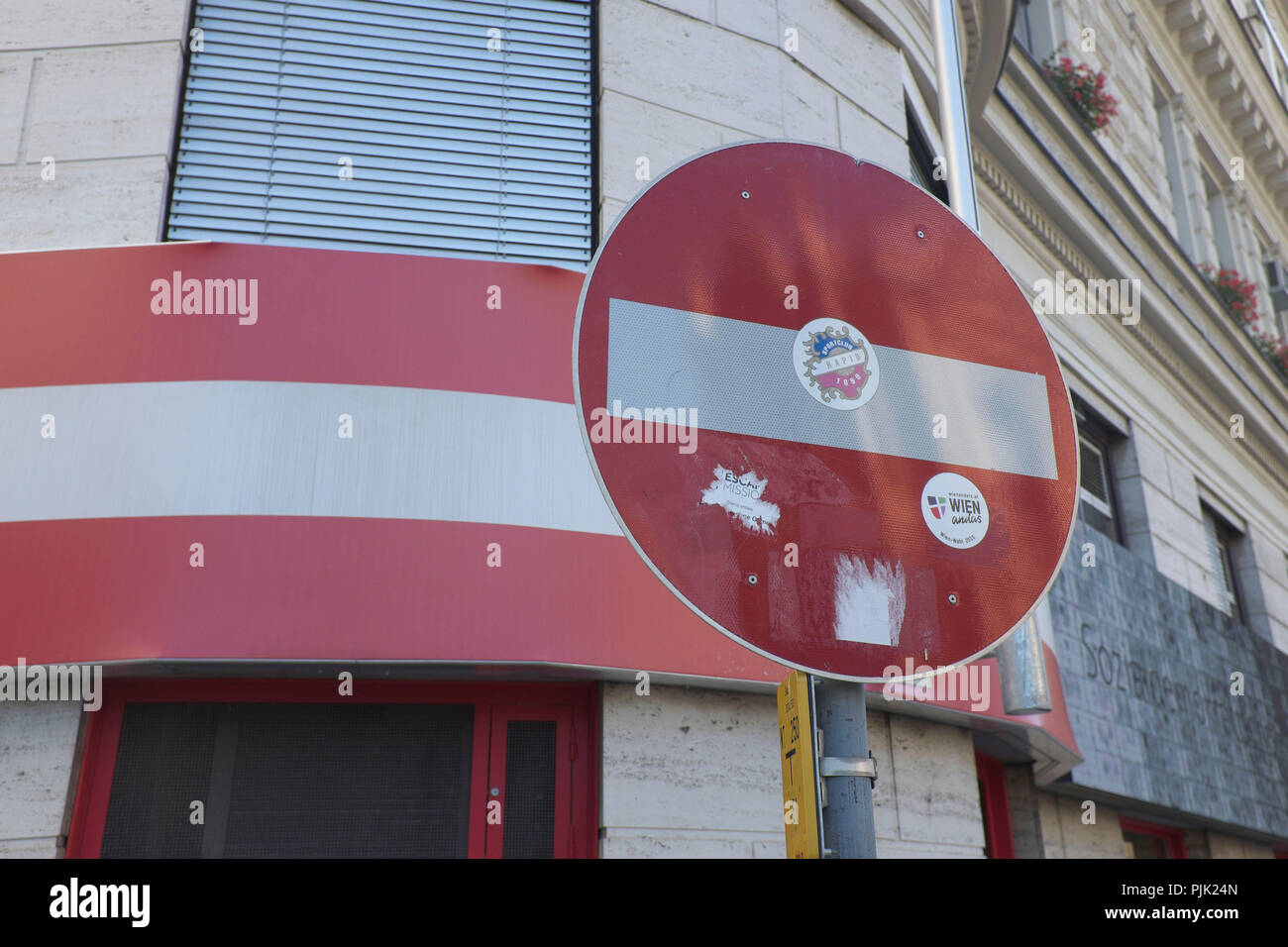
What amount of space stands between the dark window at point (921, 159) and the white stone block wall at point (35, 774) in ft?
18.0

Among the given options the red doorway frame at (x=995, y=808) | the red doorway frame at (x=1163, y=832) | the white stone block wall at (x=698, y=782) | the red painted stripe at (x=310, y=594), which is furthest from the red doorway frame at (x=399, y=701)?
the red doorway frame at (x=1163, y=832)

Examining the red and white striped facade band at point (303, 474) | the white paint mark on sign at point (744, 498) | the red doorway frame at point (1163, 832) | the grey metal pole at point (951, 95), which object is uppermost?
the grey metal pole at point (951, 95)

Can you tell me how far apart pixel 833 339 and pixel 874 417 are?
18cm

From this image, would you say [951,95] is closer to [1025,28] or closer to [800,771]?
[800,771]

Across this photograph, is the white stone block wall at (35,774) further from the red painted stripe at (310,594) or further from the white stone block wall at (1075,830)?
the white stone block wall at (1075,830)

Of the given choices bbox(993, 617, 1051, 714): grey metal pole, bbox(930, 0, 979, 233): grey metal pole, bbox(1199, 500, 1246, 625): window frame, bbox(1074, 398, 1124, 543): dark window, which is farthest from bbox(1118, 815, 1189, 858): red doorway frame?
bbox(993, 617, 1051, 714): grey metal pole

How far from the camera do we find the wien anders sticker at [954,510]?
6.76 ft

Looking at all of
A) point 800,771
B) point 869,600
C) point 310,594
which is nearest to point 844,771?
point 800,771

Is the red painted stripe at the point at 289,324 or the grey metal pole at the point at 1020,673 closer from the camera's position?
→ the grey metal pole at the point at 1020,673

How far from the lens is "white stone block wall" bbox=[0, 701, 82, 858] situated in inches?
149

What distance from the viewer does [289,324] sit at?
14.0 feet

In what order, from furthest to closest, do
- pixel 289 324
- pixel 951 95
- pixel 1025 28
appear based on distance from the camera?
pixel 1025 28, pixel 289 324, pixel 951 95

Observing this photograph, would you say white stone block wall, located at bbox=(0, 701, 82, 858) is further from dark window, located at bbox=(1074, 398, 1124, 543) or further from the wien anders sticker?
dark window, located at bbox=(1074, 398, 1124, 543)

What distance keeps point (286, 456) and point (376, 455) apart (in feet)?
1.04
